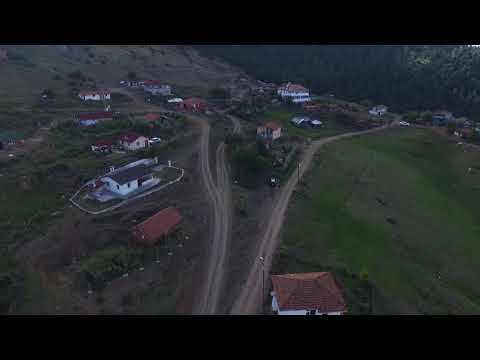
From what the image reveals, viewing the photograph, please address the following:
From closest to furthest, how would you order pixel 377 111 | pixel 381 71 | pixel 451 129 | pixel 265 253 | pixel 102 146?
pixel 265 253 → pixel 102 146 → pixel 451 129 → pixel 377 111 → pixel 381 71

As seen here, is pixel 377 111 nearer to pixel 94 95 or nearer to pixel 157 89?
pixel 157 89

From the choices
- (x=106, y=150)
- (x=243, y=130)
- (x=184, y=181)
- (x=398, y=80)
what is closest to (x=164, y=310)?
(x=184, y=181)

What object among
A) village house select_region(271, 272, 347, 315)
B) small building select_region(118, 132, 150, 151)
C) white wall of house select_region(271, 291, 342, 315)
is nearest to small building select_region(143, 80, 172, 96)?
small building select_region(118, 132, 150, 151)

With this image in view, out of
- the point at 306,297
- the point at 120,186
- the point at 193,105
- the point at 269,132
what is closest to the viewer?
the point at 306,297

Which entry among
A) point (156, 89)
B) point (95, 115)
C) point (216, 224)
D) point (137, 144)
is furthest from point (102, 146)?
point (156, 89)

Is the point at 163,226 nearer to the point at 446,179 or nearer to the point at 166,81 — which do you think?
the point at 446,179

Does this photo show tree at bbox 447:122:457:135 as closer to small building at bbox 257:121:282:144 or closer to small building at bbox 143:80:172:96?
small building at bbox 257:121:282:144
